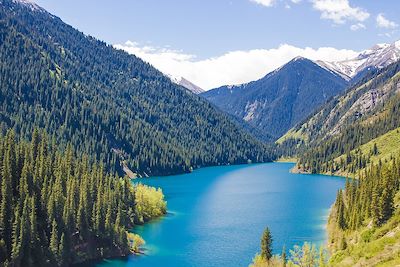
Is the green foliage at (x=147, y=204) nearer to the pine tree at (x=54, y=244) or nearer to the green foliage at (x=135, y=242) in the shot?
the green foliage at (x=135, y=242)

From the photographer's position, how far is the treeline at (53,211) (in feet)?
303

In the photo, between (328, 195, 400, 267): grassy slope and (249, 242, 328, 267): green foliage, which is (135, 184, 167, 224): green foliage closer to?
(249, 242, 328, 267): green foliage

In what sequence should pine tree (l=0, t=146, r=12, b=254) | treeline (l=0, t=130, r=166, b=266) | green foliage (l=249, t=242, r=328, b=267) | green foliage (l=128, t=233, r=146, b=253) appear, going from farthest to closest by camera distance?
1. green foliage (l=128, t=233, r=146, b=253)
2. treeline (l=0, t=130, r=166, b=266)
3. pine tree (l=0, t=146, r=12, b=254)
4. green foliage (l=249, t=242, r=328, b=267)

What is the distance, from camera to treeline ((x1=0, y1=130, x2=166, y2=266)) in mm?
92388

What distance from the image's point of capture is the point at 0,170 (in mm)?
106500

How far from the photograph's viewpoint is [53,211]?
333ft

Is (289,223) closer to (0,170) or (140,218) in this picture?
(140,218)

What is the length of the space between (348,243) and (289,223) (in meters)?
47.9

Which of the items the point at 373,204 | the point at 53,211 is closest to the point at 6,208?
the point at 53,211

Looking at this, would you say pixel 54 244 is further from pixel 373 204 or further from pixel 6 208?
pixel 373 204

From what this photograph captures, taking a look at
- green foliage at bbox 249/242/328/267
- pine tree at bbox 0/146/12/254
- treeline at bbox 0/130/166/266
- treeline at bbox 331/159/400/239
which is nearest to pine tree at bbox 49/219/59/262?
treeline at bbox 0/130/166/266

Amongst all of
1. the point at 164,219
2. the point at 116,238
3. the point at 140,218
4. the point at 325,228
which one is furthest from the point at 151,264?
the point at 325,228

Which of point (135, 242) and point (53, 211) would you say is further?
point (135, 242)

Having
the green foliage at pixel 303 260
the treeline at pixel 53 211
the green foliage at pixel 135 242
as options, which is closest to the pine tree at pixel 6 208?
the treeline at pixel 53 211
